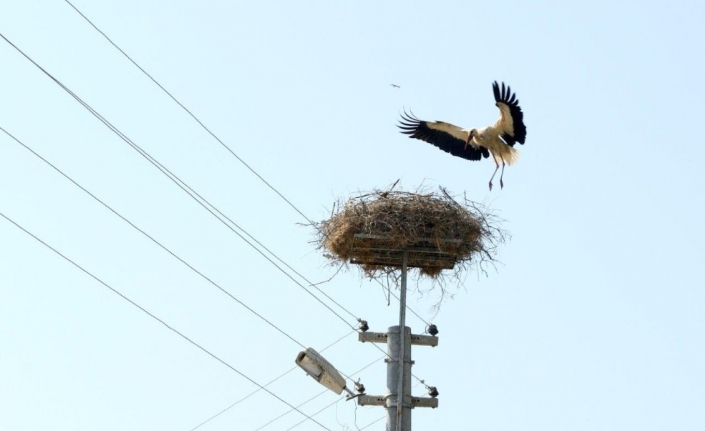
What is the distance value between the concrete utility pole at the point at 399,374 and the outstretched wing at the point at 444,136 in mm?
5909

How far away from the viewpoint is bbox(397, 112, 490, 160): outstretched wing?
60.6 ft

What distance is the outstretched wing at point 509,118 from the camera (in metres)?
17.0

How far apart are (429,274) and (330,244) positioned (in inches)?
41.1

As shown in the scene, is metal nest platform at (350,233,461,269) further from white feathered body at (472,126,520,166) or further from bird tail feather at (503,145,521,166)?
bird tail feather at (503,145,521,166)

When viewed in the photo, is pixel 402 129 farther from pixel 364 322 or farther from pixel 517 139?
pixel 364 322

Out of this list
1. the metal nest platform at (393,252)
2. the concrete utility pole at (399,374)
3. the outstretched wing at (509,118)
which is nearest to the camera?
the concrete utility pole at (399,374)

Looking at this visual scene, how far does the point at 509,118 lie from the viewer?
1744 centimetres

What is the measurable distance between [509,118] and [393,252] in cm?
376

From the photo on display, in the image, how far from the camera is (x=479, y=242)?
14766 millimetres

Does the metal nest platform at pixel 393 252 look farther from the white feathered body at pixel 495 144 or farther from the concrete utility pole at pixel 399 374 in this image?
the white feathered body at pixel 495 144

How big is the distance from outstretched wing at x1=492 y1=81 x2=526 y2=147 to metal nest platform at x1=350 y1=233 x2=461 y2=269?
3.09m

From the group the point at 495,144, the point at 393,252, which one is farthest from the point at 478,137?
the point at 393,252

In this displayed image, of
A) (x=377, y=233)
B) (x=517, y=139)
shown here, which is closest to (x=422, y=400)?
(x=377, y=233)

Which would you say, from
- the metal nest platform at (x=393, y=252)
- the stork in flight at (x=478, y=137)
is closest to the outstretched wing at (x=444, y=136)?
the stork in flight at (x=478, y=137)
